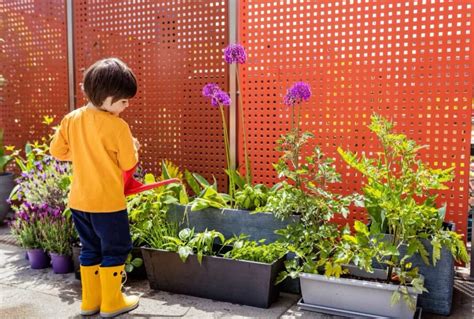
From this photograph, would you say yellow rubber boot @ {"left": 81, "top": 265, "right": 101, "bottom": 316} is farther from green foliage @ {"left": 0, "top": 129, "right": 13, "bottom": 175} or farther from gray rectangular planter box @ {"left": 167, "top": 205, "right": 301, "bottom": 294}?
green foliage @ {"left": 0, "top": 129, "right": 13, "bottom": 175}

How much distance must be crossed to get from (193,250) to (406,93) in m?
1.88

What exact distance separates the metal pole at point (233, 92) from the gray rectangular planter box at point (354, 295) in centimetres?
148

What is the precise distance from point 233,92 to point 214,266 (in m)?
1.64

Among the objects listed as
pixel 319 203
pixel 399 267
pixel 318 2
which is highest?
pixel 318 2

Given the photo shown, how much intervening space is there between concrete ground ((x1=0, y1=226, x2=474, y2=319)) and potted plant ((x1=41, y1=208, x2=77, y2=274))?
0.29 feet

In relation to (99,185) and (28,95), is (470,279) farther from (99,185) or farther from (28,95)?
(28,95)

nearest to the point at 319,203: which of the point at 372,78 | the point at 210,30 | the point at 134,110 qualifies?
the point at 372,78

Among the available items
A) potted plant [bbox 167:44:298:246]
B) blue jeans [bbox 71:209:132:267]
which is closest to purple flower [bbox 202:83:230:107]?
potted plant [bbox 167:44:298:246]

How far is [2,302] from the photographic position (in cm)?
317

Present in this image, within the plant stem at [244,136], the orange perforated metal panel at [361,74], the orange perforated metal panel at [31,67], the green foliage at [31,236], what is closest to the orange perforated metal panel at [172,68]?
the plant stem at [244,136]

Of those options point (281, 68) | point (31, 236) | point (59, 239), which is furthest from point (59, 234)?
point (281, 68)

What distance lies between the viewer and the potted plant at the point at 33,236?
3.78 metres

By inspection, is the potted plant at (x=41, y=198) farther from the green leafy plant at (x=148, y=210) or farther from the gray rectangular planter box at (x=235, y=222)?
the gray rectangular planter box at (x=235, y=222)

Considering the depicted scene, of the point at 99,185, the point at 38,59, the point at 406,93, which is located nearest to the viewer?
the point at 99,185
